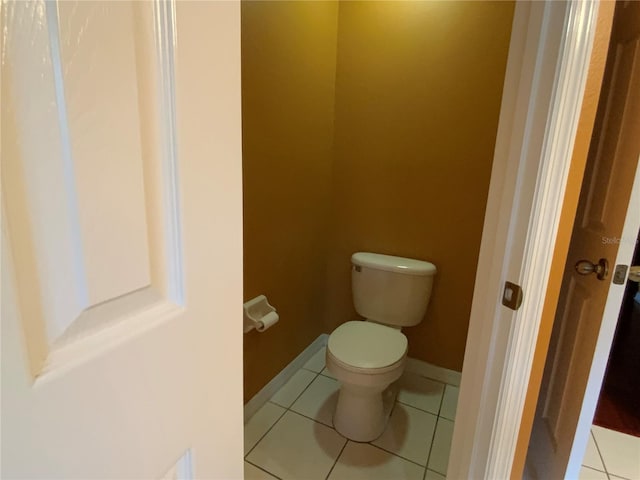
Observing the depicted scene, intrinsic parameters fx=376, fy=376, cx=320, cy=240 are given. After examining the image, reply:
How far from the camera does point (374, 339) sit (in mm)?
1828

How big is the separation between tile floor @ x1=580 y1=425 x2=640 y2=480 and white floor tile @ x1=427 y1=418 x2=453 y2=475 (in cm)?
52

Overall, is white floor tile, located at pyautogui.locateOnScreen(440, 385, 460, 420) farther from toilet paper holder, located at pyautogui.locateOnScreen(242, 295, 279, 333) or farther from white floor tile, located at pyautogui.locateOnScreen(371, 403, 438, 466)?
toilet paper holder, located at pyautogui.locateOnScreen(242, 295, 279, 333)

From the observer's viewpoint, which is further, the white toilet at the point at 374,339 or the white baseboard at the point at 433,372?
the white baseboard at the point at 433,372

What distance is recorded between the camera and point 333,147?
2191 mm

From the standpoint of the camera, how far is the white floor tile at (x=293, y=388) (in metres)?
1.98

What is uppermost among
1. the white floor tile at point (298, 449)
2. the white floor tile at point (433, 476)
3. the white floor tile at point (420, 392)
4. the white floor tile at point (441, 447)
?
the white floor tile at point (420, 392)

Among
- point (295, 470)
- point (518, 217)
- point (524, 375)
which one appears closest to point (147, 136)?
point (518, 217)

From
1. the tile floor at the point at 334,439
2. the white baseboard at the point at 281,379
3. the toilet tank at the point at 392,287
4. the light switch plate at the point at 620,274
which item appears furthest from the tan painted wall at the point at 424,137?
the light switch plate at the point at 620,274

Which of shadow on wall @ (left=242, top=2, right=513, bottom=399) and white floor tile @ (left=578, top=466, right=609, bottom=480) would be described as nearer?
white floor tile @ (left=578, top=466, right=609, bottom=480)

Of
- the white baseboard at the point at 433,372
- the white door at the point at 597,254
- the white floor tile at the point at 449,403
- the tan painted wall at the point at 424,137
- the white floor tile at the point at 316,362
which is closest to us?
the white door at the point at 597,254

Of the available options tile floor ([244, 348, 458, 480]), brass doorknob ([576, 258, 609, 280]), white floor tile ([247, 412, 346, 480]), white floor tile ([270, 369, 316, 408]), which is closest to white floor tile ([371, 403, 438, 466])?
tile floor ([244, 348, 458, 480])

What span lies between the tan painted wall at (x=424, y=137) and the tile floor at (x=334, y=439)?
34cm

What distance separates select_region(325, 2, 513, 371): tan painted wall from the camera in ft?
5.86

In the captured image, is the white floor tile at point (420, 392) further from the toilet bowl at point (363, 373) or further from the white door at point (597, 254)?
the white door at point (597, 254)
